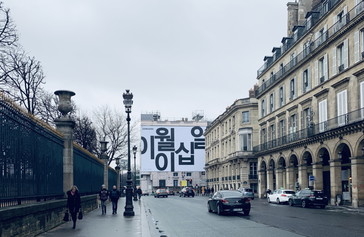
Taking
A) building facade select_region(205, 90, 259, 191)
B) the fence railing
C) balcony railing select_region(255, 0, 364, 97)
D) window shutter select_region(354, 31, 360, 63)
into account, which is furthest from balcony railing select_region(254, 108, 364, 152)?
the fence railing

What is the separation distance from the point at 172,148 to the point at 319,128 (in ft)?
193

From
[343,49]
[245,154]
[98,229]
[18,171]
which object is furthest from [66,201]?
[245,154]

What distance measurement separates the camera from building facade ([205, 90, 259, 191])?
2598 inches

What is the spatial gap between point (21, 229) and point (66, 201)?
6093 mm

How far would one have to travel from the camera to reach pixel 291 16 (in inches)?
2089

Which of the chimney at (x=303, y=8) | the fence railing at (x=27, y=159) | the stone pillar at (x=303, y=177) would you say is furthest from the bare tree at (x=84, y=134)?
the fence railing at (x=27, y=159)

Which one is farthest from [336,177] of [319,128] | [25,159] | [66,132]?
[25,159]

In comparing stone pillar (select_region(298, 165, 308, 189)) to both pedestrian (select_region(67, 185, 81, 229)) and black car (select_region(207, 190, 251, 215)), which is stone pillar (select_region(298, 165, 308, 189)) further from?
pedestrian (select_region(67, 185, 81, 229))

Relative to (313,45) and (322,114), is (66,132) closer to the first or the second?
(322,114)

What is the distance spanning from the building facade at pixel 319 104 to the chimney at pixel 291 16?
4.6 inches

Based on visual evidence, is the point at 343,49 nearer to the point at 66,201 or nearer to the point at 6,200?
the point at 66,201

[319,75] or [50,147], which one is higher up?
[319,75]

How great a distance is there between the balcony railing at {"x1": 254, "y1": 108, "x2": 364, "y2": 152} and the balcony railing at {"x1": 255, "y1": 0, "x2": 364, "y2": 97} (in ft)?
22.3

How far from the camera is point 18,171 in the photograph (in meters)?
11.6
